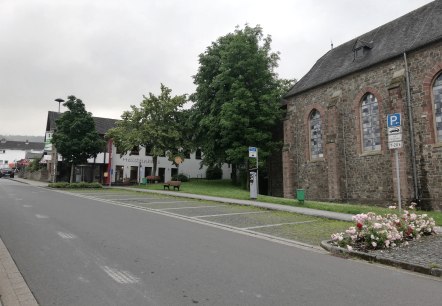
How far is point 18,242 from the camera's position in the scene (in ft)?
24.8

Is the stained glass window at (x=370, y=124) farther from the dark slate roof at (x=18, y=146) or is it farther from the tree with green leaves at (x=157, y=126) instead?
the dark slate roof at (x=18, y=146)

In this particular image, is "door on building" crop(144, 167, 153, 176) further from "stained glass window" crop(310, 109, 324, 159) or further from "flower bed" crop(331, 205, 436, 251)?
"flower bed" crop(331, 205, 436, 251)

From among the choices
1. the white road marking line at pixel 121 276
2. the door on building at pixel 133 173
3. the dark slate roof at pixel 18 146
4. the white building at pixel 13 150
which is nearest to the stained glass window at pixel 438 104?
the white road marking line at pixel 121 276

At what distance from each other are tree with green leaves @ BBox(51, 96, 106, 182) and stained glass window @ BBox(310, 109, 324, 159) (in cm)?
2044

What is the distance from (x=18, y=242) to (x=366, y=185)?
1908cm

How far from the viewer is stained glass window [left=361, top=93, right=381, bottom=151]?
21484mm

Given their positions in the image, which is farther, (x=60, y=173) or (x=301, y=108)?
(x=60, y=173)

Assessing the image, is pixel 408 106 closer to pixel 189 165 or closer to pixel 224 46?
pixel 224 46

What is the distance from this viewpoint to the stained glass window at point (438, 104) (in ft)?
59.8

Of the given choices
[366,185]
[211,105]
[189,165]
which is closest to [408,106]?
[366,185]

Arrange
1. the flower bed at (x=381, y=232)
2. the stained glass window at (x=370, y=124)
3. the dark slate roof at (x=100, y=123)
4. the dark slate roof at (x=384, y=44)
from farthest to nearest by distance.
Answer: the dark slate roof at (x=100, y=123) → the stained glass window at (x=370, y=124) → the dark slate roof at (x=384, y=44) → the flower bed at (x=381, y=232)

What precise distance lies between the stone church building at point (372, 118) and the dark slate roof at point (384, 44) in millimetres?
75

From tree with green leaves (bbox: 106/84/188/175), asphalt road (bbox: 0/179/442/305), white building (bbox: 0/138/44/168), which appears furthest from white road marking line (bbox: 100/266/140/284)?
white building (bbox: 0/138/44/168)

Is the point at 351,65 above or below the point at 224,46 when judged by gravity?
below
